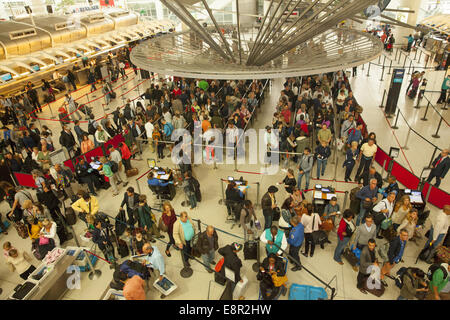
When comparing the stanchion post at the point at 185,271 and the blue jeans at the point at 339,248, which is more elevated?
the blue jeans at the point at 339,248

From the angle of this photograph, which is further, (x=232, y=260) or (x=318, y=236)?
(x=318, y=236)

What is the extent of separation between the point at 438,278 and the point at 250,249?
13.7 feet

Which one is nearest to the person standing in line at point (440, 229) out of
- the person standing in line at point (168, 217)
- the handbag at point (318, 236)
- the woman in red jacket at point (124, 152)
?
the handbag at point (318, 236)

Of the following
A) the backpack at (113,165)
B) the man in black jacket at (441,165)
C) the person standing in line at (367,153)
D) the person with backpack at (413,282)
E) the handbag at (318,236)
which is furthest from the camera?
the backpack at (113,165)

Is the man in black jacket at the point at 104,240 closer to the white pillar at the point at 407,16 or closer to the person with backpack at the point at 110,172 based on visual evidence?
the person with backpack at the point at 110,172

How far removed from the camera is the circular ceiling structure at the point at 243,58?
9.10m

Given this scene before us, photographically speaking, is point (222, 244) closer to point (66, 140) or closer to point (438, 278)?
point (438, 278)

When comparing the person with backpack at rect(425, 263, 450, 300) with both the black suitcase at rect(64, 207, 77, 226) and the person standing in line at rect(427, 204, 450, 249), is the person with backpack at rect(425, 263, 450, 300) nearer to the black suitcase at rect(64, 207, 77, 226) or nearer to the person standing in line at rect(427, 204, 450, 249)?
the person standing in line at rect(427, 204, 450, 249)

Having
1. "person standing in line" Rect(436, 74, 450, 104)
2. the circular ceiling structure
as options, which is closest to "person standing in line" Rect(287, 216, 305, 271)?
the circular ceiling structure

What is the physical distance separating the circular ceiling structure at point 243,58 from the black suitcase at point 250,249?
481cm

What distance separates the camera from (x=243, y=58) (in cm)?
1362

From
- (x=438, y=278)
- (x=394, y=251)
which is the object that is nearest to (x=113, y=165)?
(x=394, y=251)

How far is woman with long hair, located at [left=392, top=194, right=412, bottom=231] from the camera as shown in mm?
7852

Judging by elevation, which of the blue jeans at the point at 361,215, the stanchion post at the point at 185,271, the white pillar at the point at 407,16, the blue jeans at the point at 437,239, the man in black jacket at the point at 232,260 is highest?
the white pillar at the point at 407,16
